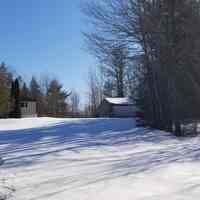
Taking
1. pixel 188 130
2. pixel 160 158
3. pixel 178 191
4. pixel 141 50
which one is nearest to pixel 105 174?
pixel 178 191

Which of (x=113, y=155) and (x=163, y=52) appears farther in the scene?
(x=163, y=52)

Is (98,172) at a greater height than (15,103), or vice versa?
(15,103)

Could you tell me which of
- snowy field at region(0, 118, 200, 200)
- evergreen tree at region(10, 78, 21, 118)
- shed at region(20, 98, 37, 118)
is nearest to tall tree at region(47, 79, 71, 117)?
shed at region(20, 98, 37, 118)

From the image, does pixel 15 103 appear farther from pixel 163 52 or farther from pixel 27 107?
pixel 163 52

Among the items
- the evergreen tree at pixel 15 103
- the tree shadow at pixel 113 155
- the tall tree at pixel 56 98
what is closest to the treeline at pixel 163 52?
the tree shadow at pixel 113 155

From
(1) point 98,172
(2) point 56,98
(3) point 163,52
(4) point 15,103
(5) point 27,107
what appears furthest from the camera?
(2) point 56,98

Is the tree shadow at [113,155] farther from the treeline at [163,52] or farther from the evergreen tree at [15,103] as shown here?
the evergreen tree at [15,103]

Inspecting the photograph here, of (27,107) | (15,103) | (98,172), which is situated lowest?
(98,172)

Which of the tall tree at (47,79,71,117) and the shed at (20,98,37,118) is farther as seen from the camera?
the tall tree at (47,79,71,117)

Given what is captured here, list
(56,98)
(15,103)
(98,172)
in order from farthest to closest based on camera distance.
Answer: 1. (56,98)
2. (15,103)
3. (98,172)

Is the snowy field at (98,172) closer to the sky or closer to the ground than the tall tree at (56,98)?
closer to the ground

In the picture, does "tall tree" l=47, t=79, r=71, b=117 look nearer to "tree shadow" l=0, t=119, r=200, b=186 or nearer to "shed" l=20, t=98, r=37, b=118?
"shed" l=20, t=98, r=37, b=118

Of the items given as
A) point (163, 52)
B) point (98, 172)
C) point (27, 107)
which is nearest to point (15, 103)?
point (27, 107)

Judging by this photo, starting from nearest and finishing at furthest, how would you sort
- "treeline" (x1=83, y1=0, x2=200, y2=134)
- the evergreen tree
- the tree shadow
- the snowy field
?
the snowy field < the tree shadow < "treeline" (x1=83, y1=0, x2=200, y2=134) < the evergreen tree
